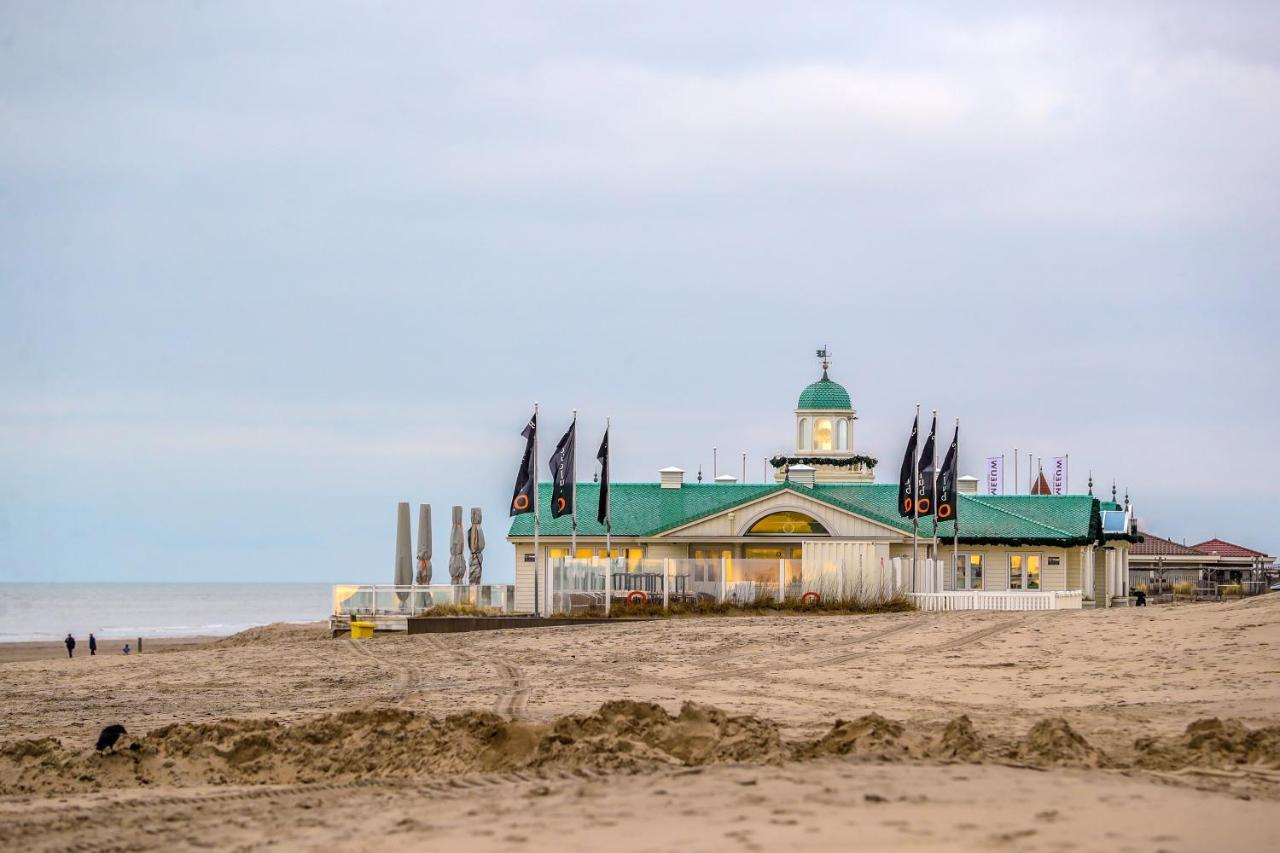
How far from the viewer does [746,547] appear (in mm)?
50969

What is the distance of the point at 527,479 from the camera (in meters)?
41.2

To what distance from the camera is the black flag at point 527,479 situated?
135 ft

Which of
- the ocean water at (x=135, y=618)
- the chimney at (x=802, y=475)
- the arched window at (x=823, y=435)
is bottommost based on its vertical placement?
the ocean water at (x=135, y=618)

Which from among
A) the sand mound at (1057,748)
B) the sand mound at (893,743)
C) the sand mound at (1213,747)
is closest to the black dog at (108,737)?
the sand mound at (893,743)

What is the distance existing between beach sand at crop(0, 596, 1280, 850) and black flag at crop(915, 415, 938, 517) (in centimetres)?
1737

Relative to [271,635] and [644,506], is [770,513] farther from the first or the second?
[271,635]

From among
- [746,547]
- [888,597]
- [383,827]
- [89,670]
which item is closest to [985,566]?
[746,547]

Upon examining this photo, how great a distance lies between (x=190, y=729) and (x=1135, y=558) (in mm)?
73511

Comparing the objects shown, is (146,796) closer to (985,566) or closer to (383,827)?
(383,827)

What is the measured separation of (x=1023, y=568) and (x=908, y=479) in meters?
7.75

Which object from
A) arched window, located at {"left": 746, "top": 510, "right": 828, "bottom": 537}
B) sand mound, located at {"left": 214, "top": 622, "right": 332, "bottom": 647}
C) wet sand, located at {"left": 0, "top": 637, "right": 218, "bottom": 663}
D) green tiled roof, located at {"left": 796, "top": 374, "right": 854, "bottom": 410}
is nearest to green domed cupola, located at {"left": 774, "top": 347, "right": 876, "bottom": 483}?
green tiled roof, located at {"left": 796, "top": 374, "right": 854, "bottom": 410}

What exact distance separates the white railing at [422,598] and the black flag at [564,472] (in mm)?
2732

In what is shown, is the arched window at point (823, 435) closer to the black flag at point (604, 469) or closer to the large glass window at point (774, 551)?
the large glass window at point (774, 551)

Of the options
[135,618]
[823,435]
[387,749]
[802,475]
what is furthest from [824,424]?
[135,618]
